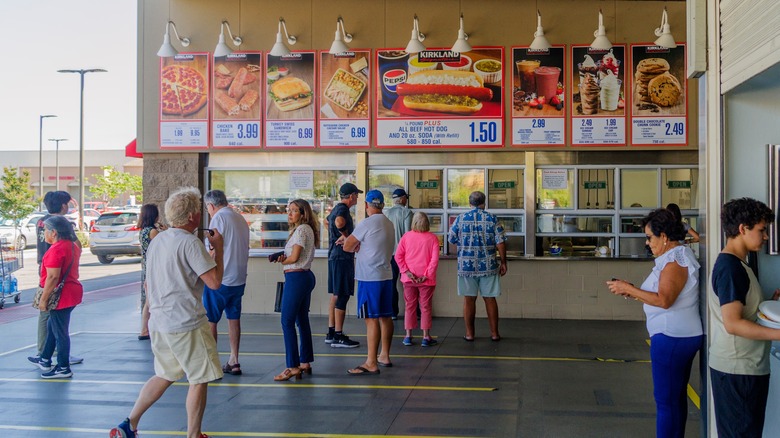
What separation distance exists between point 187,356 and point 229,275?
8.66 feet

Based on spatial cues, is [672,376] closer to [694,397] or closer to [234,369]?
[694,397]

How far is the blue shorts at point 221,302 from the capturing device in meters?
7.85

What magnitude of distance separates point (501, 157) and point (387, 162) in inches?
69.2

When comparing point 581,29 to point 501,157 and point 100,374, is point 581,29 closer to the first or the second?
point 501,157

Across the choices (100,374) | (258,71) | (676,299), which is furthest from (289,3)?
(676,299)

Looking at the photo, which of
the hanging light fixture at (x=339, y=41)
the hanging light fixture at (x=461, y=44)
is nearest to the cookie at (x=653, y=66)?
the hanging light fixture at (x=461, y=44)

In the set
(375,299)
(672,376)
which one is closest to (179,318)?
(375,299)

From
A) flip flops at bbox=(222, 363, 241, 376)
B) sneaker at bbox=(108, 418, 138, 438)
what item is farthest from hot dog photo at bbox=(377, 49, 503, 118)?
sneaker at bbox=(108, 418, 138, 438)

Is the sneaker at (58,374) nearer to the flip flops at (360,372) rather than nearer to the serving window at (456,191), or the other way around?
the flip flops at (360,372)

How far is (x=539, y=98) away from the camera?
11.5 metres

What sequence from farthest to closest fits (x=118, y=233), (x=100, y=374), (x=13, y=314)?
(x=118, y=233) → (x=13, y=314) → (x=100, y=374)

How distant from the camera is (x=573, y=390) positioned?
287 inches

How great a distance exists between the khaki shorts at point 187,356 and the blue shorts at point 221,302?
2412mm

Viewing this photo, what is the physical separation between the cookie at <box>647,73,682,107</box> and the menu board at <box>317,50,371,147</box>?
167 inches
